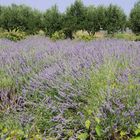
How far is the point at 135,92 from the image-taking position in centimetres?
297

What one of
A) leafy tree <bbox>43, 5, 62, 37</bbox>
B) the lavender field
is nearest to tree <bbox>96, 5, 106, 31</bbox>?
leafy tree <bbox>43, 5, 62, 37</bbox>

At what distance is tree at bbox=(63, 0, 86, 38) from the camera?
35.3 metres

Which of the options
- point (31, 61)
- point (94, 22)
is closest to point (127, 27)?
point (94, 22)

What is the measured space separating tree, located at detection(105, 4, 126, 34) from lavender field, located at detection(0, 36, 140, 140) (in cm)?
3221

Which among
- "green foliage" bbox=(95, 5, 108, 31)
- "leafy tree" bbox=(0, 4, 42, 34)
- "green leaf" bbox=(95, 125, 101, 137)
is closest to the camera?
"green leaf" bbox=(95, 125, 101, 137)

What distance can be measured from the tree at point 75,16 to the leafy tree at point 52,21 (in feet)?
2.36

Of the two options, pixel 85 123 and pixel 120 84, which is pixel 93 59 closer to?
pixel 120 84

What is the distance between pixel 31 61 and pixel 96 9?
34370mm

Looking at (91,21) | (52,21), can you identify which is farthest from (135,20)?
(52,21)

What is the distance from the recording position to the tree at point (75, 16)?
35.3 m

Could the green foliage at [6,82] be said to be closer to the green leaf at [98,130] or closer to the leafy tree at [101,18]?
the green leaf at [98,130]

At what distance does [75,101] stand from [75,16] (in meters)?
33.4

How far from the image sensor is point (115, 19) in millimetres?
36344

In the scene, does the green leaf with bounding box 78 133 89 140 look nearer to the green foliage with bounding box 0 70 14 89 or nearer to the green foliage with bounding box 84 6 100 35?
the green foliage with bounding box 0 70 14 89
